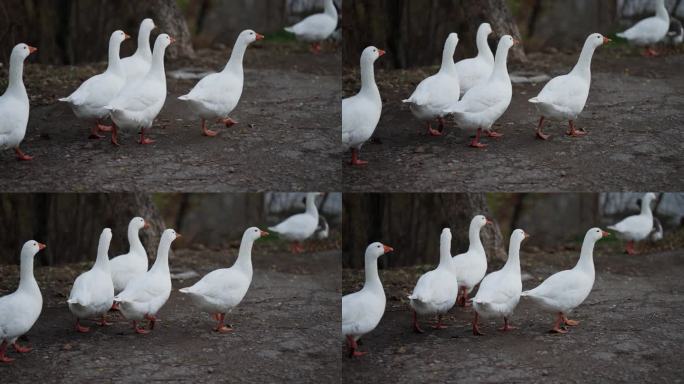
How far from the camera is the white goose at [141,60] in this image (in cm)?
790

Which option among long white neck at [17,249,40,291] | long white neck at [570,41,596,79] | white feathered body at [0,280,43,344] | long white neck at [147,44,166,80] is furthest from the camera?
long white neck at [570,41,596,79]

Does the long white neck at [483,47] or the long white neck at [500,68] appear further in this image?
the long white neck at [483,47]

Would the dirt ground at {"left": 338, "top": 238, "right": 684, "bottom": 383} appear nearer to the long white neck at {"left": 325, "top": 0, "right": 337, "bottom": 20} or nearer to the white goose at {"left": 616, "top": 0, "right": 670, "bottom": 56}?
the white goose at {"left": 616, "top": 0, "right": 670, "bottom": 56}

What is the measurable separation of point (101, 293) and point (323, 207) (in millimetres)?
3047

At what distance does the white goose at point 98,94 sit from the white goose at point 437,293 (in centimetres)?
251

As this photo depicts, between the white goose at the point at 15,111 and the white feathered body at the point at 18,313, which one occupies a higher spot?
the white goose at the point at 15,111

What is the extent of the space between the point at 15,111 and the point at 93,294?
1366 mm

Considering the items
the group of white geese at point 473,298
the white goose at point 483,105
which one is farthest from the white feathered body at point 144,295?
the white goose at point 483,105

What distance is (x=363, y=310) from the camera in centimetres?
701

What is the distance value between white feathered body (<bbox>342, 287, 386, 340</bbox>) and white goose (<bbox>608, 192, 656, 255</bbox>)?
3127 millimetres

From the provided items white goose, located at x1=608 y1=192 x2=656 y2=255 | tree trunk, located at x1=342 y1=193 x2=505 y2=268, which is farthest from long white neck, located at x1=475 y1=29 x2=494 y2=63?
white goose, located at x1=608 y1=192 x2=656 y2=255

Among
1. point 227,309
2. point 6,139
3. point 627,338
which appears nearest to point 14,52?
point 6,139

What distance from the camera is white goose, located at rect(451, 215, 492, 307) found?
25.5ft

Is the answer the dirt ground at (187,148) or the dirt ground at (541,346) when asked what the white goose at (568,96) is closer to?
the dirt ground at (541,346)
